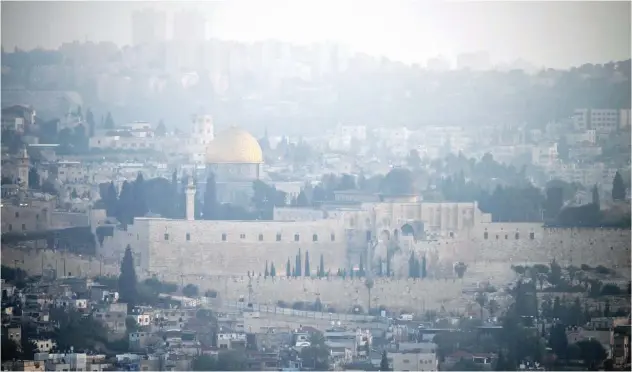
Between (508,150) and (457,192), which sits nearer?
(457,192)

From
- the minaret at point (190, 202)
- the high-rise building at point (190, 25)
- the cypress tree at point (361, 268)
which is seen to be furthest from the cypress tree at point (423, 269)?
the high-rise building at point (190, 25)

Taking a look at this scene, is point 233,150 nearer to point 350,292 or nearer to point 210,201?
point 210,201

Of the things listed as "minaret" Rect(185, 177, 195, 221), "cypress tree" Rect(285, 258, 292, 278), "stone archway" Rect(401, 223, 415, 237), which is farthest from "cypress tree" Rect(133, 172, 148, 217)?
"stone archway" Rect(401, 223, 415, 237)

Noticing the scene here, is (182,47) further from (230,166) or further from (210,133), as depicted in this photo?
(230,166)

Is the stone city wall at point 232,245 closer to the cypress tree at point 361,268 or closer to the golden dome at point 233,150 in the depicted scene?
the cypress tree at point 361,268

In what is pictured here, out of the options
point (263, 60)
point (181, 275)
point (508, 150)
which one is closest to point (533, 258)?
point (181, 275)

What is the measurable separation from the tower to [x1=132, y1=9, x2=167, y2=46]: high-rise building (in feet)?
14.4

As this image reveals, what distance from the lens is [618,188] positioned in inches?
1379

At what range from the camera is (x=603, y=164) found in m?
37.6

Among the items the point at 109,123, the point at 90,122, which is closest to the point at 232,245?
the point at 90,122

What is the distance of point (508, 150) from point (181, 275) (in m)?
10.4

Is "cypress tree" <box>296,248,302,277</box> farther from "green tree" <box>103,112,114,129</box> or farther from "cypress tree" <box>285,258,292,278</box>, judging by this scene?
"green tree" <box>103,112,114,129</box>

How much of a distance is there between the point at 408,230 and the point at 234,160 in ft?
13.3

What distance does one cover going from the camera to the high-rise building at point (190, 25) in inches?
1658
